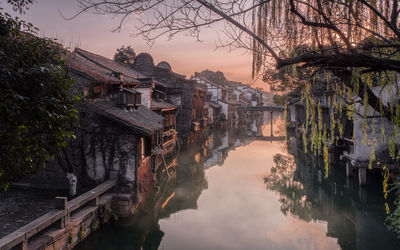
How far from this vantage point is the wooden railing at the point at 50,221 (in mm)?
6189

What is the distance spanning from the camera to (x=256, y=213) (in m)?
12.7

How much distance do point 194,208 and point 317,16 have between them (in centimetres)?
1162

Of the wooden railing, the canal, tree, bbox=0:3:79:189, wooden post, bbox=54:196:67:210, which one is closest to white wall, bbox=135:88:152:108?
the canal

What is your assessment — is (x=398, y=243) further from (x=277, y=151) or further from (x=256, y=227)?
(x=277, y=151)

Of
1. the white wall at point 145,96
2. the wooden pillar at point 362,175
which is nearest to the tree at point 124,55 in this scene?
the white wall at point 145,96

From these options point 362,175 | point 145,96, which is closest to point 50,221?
point 145,96

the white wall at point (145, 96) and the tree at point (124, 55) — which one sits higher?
the tree at point (124, 55)

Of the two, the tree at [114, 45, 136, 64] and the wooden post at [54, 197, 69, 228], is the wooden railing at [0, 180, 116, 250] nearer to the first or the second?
the wooden post at [54, 197, 69, 228]

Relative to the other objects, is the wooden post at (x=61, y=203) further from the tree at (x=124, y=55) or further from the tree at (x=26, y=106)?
the tree at (x=124, y=55)

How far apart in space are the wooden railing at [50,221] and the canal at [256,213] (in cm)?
144

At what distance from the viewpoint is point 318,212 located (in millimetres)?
12938

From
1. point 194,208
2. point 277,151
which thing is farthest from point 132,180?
point 277,151

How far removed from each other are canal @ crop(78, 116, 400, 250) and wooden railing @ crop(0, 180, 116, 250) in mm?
1435

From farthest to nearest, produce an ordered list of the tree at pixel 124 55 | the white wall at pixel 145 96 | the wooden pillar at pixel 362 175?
the tree at pixel 124 55
the white wall at pixel 145 96
the wooden pillar at pixel 362 175
